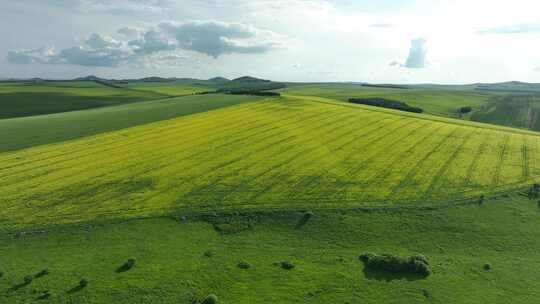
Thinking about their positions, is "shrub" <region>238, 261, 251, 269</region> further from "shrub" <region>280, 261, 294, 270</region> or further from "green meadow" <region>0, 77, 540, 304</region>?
"shrub" <region>280, 261, 294, 270</region>

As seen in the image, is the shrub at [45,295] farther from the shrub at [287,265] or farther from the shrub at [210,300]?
the shrub at [287,265]

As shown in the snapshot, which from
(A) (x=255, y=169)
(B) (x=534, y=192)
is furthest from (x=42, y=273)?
(B) (x=534, y=192)

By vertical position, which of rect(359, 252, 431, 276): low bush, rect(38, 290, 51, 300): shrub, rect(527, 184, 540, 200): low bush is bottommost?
rect(38, 290, 51, 300): shrub

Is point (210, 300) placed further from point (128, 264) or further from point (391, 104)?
point (391, 104)

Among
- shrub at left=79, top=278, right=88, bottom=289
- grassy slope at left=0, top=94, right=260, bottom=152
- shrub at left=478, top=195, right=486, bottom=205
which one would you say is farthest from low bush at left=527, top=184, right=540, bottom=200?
grassy slope at left=0, top=94, right=260, bottom=152

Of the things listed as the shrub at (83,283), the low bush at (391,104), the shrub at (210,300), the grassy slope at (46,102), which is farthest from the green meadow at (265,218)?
the grassy slope at (46,102)

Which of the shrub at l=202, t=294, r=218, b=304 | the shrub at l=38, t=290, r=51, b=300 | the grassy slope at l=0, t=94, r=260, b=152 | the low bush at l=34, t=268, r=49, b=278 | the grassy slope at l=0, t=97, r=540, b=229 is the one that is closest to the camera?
the shrub at l=202, t=294, r=218, b=304
